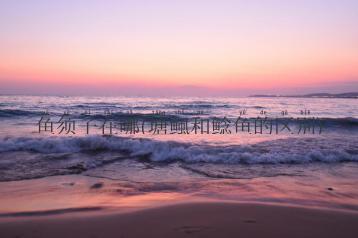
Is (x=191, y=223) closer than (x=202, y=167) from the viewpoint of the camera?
Yes

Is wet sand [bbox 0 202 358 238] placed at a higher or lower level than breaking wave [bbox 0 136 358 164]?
higher

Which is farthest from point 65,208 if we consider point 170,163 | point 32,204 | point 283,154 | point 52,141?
point 52,141

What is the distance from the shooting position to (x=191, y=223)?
3.68m

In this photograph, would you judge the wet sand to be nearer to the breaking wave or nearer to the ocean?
the ocean

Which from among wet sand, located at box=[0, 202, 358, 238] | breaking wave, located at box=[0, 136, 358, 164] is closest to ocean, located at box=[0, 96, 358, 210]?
breaking wave, located at box=[0, 136, 358, 164]

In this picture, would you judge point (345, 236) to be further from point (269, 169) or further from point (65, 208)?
point (269, 169)

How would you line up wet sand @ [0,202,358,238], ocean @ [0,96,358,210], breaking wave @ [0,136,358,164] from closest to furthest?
wet sand @ [0,202,358,238]
ocean @ [0,96,358,210]
breaking wave @ [0,136,358,164]

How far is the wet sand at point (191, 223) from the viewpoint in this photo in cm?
340

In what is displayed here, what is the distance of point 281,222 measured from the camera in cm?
371

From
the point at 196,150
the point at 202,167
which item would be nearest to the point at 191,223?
the point at 202,167

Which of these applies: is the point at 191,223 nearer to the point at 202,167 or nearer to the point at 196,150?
the point at 202,167

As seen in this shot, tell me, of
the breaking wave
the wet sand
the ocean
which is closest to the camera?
the wet sand

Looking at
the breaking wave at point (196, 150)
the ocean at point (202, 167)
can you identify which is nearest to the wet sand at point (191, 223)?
the ocean at point (202, 167)

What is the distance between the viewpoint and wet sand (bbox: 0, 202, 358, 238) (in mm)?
3404
